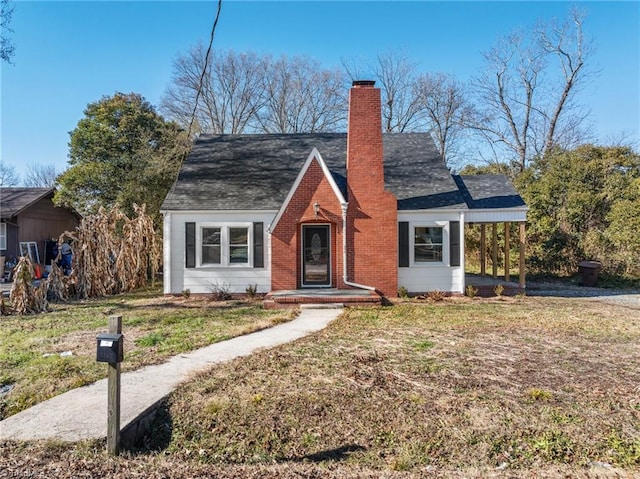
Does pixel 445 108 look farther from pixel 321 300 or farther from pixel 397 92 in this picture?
pixel 321 300

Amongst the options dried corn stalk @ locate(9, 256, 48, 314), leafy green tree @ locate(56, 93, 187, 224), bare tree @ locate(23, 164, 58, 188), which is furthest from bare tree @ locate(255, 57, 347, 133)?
bare tree @ locate(23, 164, 58, 188)

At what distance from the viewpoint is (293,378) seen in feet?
16.7

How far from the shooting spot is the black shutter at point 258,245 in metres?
12.5

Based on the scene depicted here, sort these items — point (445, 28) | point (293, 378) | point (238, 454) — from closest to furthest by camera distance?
point (238, 454) → point (293, 378) → point (445, 28)

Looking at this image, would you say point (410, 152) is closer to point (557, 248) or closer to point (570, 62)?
point (557, 248)

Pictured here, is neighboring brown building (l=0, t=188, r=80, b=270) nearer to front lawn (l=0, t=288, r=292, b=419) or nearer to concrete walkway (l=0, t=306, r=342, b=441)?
front lawn (l=0, t=288, r=292, b=419)

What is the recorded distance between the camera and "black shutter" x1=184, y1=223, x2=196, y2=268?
12477 millimetres

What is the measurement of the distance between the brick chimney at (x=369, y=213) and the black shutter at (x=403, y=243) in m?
0.27

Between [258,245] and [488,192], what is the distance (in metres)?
8.22

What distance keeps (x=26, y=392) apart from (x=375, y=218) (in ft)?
30.0

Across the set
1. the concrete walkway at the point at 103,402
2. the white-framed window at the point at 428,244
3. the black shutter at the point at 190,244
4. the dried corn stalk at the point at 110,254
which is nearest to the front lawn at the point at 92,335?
the concrete walkway at the point at 103,402

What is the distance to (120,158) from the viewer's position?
69.2ft

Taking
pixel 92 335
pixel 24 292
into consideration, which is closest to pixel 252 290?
pixel 92 335

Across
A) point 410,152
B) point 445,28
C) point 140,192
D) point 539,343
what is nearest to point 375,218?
point 410,152
